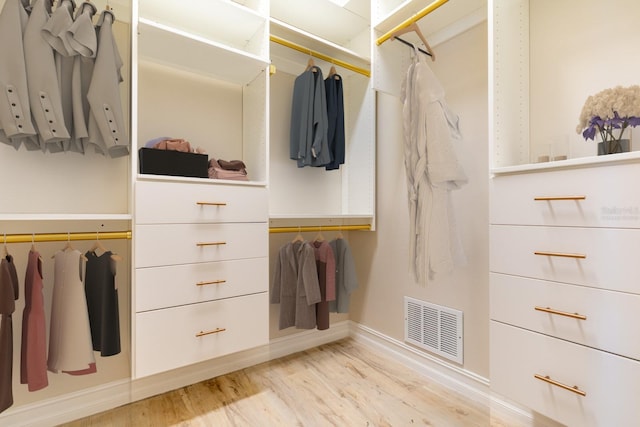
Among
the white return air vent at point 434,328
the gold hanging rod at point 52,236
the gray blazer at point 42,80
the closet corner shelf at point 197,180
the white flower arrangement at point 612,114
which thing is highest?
the gray blazer at point 42,80

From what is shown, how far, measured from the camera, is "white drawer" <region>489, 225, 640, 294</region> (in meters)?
1.00

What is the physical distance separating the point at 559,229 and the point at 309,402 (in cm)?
141

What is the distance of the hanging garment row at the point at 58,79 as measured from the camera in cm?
120

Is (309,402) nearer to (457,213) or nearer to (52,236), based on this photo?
(457,213)

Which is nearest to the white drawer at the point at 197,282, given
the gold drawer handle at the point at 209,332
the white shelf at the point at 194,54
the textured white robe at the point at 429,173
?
the gold drawer handle at the point at 209,332

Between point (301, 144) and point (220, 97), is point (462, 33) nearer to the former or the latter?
point (301, 144)

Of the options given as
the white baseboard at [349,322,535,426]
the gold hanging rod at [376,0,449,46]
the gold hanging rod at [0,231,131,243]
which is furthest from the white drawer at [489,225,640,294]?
the gold hanging rod at [0,231,131,243]

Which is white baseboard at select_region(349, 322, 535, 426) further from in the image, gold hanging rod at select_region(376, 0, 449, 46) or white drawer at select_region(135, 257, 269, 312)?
gold hanging rod at select_region(376, 0, 449, 46)

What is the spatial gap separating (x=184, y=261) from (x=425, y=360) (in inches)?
60.2

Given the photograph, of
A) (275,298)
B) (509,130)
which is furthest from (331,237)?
(509,130)

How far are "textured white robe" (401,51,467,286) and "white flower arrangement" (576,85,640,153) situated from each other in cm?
49

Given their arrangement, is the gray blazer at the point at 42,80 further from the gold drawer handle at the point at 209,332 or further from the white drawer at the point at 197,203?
the gold drawer handle at the point at 209,332

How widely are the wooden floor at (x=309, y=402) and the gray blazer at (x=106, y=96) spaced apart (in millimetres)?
1320

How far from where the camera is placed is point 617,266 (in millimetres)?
1012
